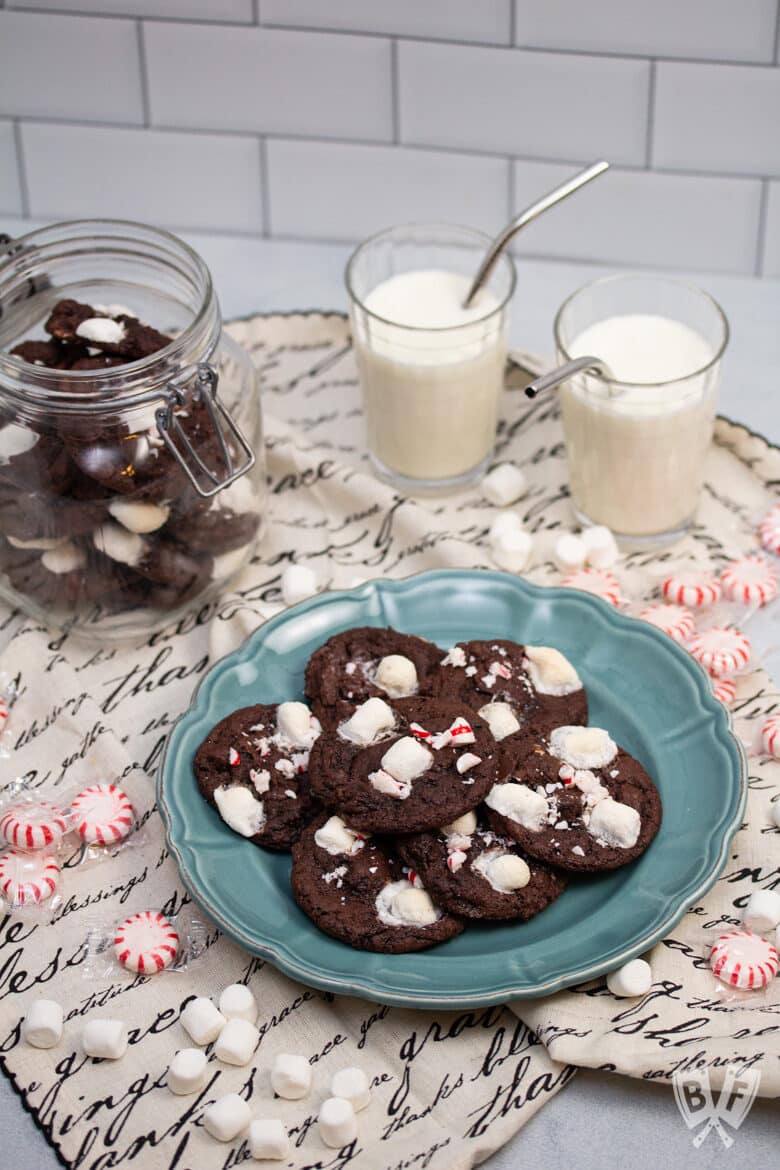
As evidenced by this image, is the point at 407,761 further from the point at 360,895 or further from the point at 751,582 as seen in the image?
the point at 751,582

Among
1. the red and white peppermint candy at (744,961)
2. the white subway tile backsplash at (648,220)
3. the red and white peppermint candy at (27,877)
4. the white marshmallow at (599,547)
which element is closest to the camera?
the red and white peppermint candy at (744,961)

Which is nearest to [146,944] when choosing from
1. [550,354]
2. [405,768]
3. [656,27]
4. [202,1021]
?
[202,1021]

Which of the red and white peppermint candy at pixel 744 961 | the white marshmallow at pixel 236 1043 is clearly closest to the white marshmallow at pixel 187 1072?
the white marshmallow at pixel 236 1043

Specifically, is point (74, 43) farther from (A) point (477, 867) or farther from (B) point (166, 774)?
(A) point (477, 867)

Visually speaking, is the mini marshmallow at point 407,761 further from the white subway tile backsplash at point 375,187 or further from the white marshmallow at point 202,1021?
the white subway tile backsplash at point 375,187

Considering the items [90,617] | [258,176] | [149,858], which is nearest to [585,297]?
[258,176]
